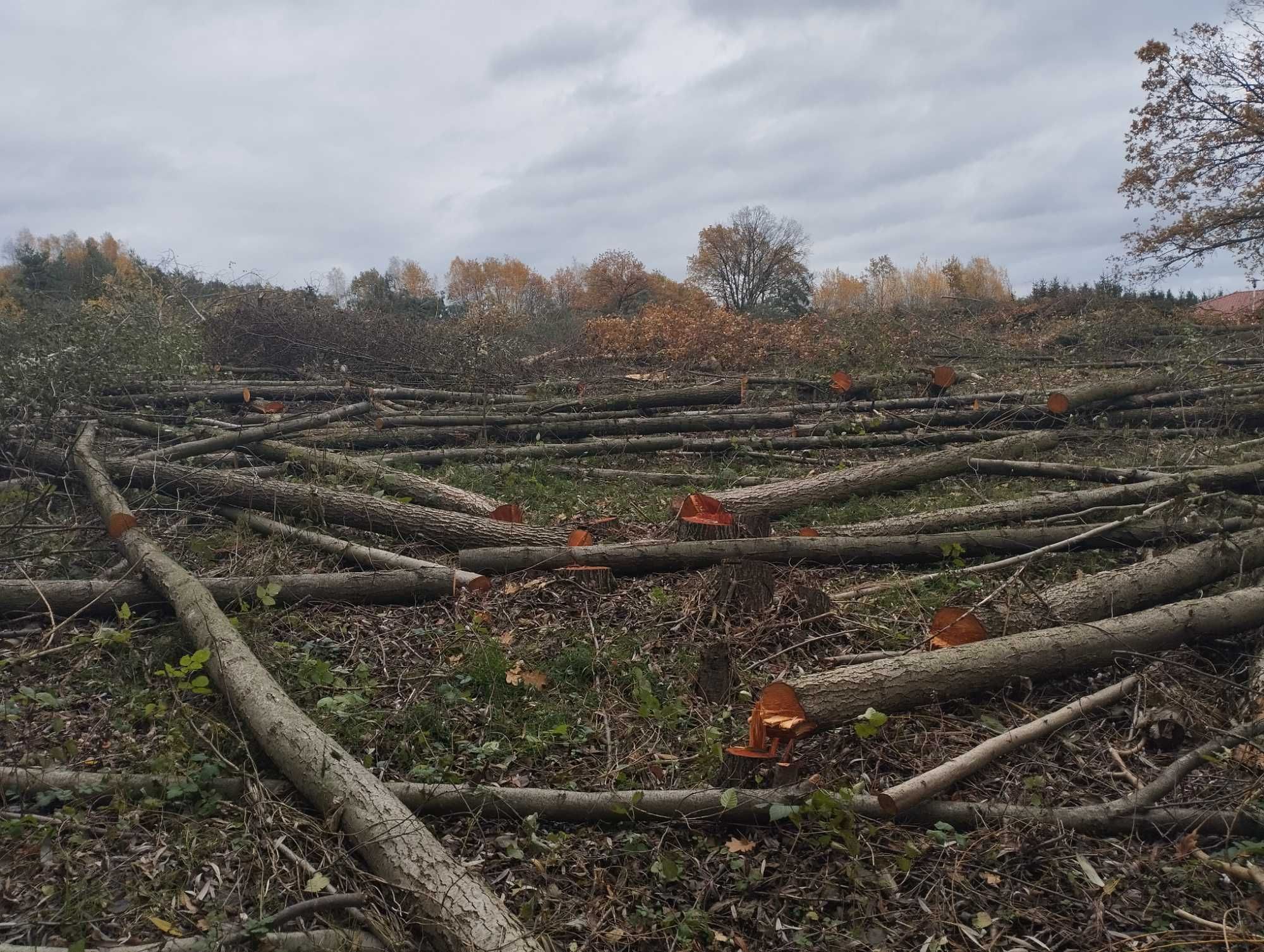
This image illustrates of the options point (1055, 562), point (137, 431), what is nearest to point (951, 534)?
point (1055, 562)

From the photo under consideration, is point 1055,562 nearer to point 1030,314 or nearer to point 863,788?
point 863,788

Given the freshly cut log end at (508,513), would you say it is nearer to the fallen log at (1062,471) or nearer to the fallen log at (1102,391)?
the fallen log at (1062,471)

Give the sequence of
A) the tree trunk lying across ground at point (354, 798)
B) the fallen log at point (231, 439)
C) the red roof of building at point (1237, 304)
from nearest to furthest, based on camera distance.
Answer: the tree trunk lying across ground at point (354, 798)
the fallen log at point (231, 439)
the red roof of building at point (1237, 304)

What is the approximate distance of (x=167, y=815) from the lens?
10.7 feet

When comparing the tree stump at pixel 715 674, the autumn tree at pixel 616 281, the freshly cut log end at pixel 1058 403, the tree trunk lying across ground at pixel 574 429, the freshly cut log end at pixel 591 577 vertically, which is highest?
the autumn tree at pixel 616 281

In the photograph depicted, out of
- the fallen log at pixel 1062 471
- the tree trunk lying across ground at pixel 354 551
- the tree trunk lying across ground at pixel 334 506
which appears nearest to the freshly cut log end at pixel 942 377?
the fallen log at pixel 1062 471

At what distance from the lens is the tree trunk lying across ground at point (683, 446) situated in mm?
8930

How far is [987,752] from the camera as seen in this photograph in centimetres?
354

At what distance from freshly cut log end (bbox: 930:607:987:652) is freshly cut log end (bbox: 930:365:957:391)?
7.48m

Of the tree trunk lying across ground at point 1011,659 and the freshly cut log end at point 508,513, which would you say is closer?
the tree trunk lying across ground at point 1011,659

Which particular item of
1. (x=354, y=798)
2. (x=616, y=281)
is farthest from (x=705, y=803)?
(x=616, y=281)

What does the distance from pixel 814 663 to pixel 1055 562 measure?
7.38 feet

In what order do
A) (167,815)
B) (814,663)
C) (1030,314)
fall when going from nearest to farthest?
(167,815) → (814,663) → (1030,314)

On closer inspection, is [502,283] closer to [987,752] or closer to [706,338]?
[706,338]
